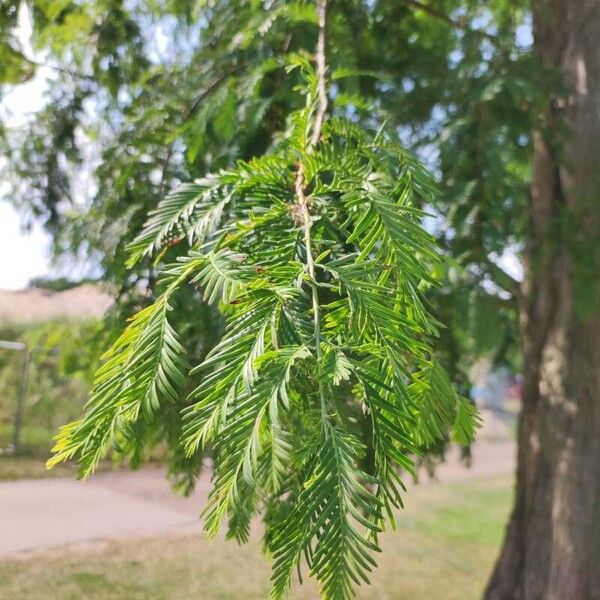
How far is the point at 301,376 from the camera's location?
0.69 meters

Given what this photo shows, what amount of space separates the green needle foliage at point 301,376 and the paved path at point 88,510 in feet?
5.55

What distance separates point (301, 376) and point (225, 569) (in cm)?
397

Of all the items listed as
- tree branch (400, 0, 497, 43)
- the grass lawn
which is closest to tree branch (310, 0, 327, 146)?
tree branch (400, 0, 497, 43)

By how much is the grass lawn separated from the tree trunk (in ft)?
3.33

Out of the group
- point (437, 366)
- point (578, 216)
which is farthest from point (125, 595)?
point (437, 366)

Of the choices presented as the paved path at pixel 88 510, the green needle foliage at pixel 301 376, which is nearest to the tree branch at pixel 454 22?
the paved path at pixel 88 510

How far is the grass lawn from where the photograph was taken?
3500 millimetres

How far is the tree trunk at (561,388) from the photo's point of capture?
10.8 ft

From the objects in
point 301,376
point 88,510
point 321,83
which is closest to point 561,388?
point 88,510

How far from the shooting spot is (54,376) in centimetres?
311

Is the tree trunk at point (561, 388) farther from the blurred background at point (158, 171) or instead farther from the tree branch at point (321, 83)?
the tree branch at point (321, 83)

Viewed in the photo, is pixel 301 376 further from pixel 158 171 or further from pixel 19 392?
pixel 19 392

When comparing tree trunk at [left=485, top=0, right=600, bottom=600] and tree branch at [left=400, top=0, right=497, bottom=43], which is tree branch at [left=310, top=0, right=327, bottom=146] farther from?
tree trunk at [left=485, top=0, right=600, bottom=600]

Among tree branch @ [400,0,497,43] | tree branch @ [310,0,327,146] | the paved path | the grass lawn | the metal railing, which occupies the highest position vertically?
tree branch @ [400,0,497,43]
